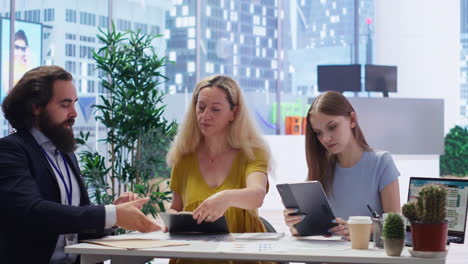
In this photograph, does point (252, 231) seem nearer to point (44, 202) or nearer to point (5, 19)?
point (44, 202)

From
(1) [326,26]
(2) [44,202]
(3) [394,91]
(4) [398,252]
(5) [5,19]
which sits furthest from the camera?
(1) [326,26]

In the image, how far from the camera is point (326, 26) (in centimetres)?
1255

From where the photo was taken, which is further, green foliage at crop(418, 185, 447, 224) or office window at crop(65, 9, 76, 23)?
office window at crop(65, 9, 76, 23)

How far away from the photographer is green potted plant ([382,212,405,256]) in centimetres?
217

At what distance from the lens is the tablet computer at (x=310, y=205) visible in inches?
102

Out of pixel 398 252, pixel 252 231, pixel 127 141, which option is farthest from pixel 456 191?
pixel 127 141

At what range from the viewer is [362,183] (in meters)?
3.04

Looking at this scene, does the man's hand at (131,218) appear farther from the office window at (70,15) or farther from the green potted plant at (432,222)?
the office window at (70,15)

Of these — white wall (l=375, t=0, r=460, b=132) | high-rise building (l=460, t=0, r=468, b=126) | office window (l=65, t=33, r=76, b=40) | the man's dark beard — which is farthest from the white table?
high-rise building (l=460, t=0, r=468, b=126)

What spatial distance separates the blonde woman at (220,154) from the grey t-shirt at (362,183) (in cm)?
35

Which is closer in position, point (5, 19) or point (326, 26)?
point (5, 19)

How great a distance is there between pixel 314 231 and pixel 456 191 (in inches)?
22.9

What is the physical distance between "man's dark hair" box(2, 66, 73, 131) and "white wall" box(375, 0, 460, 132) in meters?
9.42

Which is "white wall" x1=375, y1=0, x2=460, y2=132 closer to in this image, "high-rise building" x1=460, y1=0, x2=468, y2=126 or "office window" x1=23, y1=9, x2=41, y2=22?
"high-rise building" x1=460, y1=0, x2=468, y2=126
